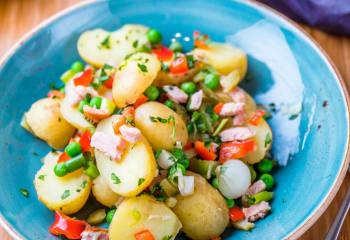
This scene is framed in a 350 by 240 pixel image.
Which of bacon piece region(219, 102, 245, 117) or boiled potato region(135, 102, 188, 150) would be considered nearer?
boiled potato region(135, 102, 188, 150)

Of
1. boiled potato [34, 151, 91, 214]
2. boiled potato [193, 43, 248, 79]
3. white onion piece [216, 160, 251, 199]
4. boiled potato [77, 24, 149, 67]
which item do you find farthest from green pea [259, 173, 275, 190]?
boiled potato [77, 24, 149, 67]

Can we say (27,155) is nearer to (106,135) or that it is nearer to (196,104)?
(106,135)

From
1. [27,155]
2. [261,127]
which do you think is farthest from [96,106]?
[261,127]

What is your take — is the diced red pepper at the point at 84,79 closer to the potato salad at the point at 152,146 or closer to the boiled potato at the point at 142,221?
the potato salad at the point at 152,146

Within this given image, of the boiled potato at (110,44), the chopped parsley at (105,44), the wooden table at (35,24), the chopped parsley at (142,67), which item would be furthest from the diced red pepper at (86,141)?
the wooden table at (35,24)

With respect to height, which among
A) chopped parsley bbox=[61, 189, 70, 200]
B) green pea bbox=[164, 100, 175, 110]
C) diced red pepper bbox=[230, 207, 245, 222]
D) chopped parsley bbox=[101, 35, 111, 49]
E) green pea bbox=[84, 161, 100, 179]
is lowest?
diced red pepper bbox=[230, 207, 245, 222]

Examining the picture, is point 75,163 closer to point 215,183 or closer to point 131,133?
point 131,133

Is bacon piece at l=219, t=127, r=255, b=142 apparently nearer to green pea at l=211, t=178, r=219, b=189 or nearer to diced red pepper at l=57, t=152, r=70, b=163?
green pea at l=211, t=178, r=219, b=189

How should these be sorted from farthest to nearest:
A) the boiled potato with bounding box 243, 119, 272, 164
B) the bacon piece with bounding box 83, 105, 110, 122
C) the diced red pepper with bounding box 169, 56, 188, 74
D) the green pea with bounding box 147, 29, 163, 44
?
the green pea with bounding box 147, 29, 163, 44, the diced red pepper with bounding box 169, 56, 188, 74, the boiled potato with bounding box 243, 119, 272, 164, the bacon piece with bounding box 83, 105, 110, 122
